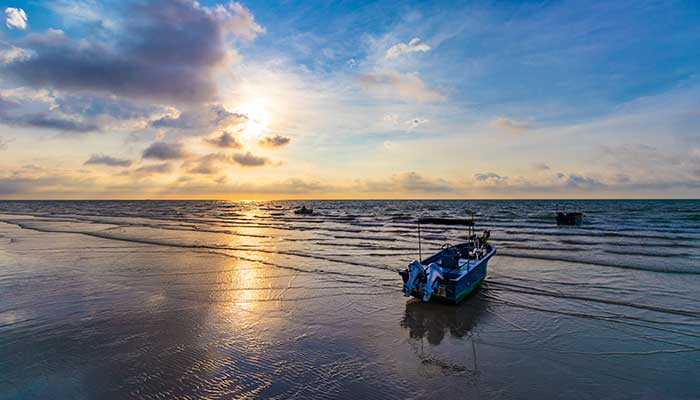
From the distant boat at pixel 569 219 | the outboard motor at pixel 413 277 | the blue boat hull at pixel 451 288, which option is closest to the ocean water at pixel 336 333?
the blue boat hull at pixel 451 288

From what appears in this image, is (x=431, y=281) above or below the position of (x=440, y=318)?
above

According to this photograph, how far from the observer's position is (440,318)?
1070 cm

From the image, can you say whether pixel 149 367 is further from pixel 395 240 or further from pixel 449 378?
pixel 395 240

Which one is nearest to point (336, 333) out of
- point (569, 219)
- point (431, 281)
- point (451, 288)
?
point (431, 281)

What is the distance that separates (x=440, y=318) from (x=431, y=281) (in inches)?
46.7

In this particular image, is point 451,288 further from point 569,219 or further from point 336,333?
point 569,219

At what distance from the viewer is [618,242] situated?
91.5 feet

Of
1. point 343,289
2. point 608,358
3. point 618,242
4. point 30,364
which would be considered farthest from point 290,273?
point 618,242

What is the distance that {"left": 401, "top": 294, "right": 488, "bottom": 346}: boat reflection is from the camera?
9480mm

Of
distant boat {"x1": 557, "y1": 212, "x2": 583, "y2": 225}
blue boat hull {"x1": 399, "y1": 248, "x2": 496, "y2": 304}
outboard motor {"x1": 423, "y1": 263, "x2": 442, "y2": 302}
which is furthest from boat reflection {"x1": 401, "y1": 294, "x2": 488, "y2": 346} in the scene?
distant boat {"x1": 557, "y1": 212, "x2": 583, "y2": 225}

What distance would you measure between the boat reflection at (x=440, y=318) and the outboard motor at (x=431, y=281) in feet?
1.86

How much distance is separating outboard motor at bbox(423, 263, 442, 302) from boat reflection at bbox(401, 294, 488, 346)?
57 cm

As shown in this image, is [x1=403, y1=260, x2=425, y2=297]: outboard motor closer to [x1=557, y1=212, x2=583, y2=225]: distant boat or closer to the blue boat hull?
the blue boat hull

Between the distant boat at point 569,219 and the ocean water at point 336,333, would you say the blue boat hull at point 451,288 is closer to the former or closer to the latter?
the ocean water at point 336,333
